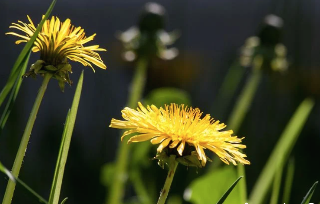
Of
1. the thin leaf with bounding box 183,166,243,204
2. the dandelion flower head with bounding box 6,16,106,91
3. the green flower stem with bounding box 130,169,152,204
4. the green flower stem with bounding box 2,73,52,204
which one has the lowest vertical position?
the green flower stem with bounding box 130,169,152,204

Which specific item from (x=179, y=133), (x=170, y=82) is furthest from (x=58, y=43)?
(x=170, y=82)

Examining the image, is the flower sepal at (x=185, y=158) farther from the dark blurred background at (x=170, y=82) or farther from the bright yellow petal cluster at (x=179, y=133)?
the dark blurred background at (x=170, y=82)

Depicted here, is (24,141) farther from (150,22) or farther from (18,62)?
(150,22)

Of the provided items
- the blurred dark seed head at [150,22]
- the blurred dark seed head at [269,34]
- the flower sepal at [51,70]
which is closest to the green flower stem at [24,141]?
the flower sepal at [51,70]

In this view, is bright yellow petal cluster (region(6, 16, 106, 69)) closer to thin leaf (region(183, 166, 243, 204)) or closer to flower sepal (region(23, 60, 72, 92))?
flower sepal (region(23, 60, 72, 92))

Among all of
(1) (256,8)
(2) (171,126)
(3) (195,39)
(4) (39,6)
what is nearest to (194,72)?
(3) (195,39)

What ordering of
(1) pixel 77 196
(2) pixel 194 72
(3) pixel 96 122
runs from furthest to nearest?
(2) pixel 194 72, (3) pixel 96 122, (1) pixel 77 196

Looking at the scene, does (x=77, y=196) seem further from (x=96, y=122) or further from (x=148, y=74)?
(x=148, y=74)

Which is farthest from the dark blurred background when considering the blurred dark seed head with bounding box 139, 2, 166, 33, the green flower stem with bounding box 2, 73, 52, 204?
the green flower stem with bounding box 2, 73, 52, 204
